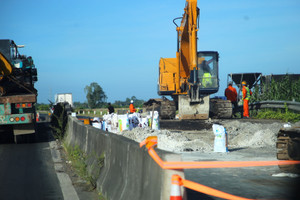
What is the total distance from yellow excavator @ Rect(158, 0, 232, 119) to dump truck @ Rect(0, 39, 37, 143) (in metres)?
7.42

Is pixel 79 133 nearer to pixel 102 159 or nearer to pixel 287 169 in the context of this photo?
pixel 102 159

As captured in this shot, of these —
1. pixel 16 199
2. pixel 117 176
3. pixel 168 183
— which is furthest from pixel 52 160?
pixel 168 183

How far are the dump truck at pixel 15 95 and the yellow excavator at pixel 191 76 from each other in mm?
7419

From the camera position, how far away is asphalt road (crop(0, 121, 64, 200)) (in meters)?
Answer: 7.54

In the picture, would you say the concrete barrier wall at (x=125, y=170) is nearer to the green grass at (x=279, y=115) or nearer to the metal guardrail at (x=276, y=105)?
the metal guardrail at (x=276, y=105)

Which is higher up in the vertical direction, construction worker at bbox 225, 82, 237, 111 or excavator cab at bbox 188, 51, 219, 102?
excavator cab at bbox 188, 51, 219, 102

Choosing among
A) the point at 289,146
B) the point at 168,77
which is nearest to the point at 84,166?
the point at 289,146

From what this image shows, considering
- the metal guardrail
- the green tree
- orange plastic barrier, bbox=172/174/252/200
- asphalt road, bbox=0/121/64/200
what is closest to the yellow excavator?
the metal guardrail

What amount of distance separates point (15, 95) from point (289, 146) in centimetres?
1033

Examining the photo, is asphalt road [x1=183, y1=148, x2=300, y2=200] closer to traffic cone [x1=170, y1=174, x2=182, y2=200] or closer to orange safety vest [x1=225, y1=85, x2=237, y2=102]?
traffic cone [x1=170, y1=174, x2=182, y2=200]

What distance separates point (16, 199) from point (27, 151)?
6825 millimetres

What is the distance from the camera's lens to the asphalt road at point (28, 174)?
7542 mm

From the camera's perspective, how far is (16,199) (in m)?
7.18

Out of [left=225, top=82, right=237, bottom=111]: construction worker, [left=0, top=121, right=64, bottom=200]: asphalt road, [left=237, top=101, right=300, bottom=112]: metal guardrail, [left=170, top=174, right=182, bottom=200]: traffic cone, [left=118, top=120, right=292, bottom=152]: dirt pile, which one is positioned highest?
[left=225, top=82, right=237, bottom=111]: construction worker
